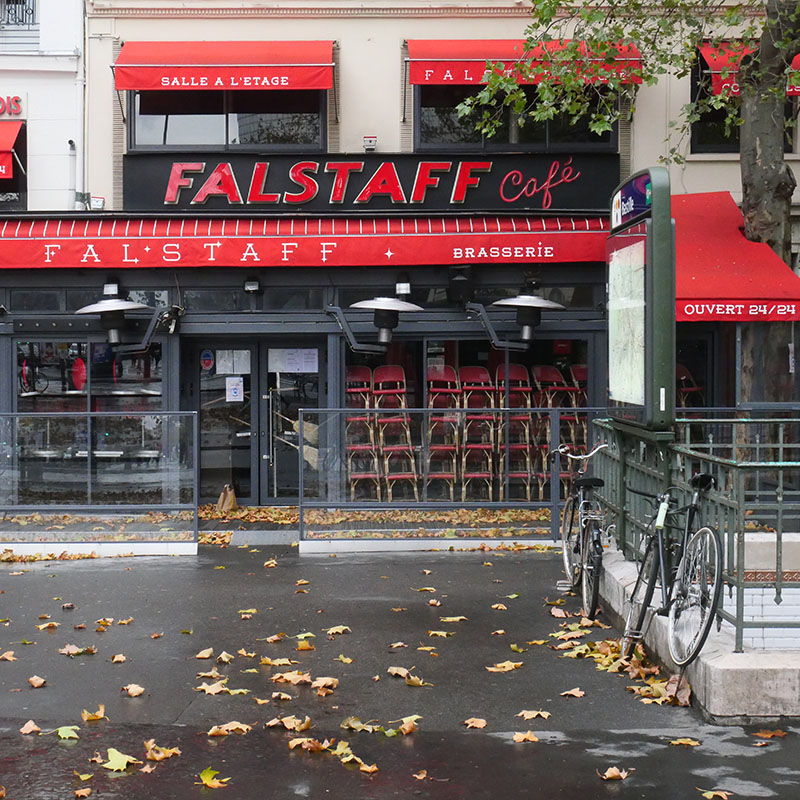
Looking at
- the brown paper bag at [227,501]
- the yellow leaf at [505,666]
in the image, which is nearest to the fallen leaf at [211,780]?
the yellow leaf at [505,666]

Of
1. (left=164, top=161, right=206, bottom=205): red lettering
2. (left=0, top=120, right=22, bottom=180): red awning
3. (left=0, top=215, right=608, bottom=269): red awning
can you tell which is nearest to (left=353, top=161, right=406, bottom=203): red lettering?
(left=0, top=215, right=608, bottom=269): red awning

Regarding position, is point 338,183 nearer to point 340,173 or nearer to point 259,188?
point 340,173

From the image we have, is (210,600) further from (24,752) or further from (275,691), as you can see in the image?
(24,752)

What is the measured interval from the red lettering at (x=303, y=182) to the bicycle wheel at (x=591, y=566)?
314 inches

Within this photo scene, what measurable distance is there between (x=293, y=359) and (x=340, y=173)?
2.62 metres

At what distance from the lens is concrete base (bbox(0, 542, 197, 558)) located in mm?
12266

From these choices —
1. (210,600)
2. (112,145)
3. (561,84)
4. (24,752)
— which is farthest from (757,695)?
(112,145)

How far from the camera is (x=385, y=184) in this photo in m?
15.4

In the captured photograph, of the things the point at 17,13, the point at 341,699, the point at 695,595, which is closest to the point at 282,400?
the point at 17,13

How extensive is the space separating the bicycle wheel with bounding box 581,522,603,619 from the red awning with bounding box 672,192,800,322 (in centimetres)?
511

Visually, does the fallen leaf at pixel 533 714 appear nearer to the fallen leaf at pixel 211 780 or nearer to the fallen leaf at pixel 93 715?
the fallen leaf at pixel 211 780

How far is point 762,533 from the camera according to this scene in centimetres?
883

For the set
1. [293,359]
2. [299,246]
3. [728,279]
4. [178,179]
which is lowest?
[293,359]

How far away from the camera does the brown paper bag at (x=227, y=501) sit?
14914 mm
